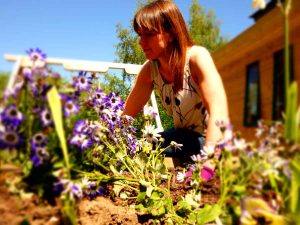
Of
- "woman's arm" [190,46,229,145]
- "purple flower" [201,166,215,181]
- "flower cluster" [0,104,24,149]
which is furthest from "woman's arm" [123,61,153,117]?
"flower cluster" [0,104,24,149]

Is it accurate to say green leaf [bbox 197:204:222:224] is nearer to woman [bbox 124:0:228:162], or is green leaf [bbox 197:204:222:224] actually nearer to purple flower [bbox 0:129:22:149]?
woman [bbox 124:0:228:162]

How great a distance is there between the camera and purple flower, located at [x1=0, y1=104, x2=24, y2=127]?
2.80 feet

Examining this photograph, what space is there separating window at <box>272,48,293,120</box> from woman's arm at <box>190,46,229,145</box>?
0.68ft

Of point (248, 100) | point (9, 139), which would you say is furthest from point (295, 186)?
point (9, 139)

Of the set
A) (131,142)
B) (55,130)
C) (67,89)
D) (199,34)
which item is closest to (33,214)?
(55,130)

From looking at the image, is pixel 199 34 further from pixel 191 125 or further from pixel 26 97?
pixel 26 97

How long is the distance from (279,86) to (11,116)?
2.09 ft

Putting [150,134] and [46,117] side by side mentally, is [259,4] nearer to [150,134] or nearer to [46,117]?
[46,117]

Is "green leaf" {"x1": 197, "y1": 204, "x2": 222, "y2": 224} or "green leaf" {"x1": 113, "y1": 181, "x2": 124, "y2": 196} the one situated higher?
"green leaf" {"x1": 113, "y1": 181, "x2": 124, "y2": 196}

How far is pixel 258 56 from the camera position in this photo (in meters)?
0.96

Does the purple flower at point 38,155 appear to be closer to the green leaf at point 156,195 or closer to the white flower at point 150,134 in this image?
the green leaf at point 156,195

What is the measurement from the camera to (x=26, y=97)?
89cm

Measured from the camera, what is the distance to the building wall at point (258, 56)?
88 centimetres

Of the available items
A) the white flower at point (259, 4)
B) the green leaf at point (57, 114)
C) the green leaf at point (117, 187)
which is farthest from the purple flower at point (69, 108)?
the green leaf at point (117, 187)
